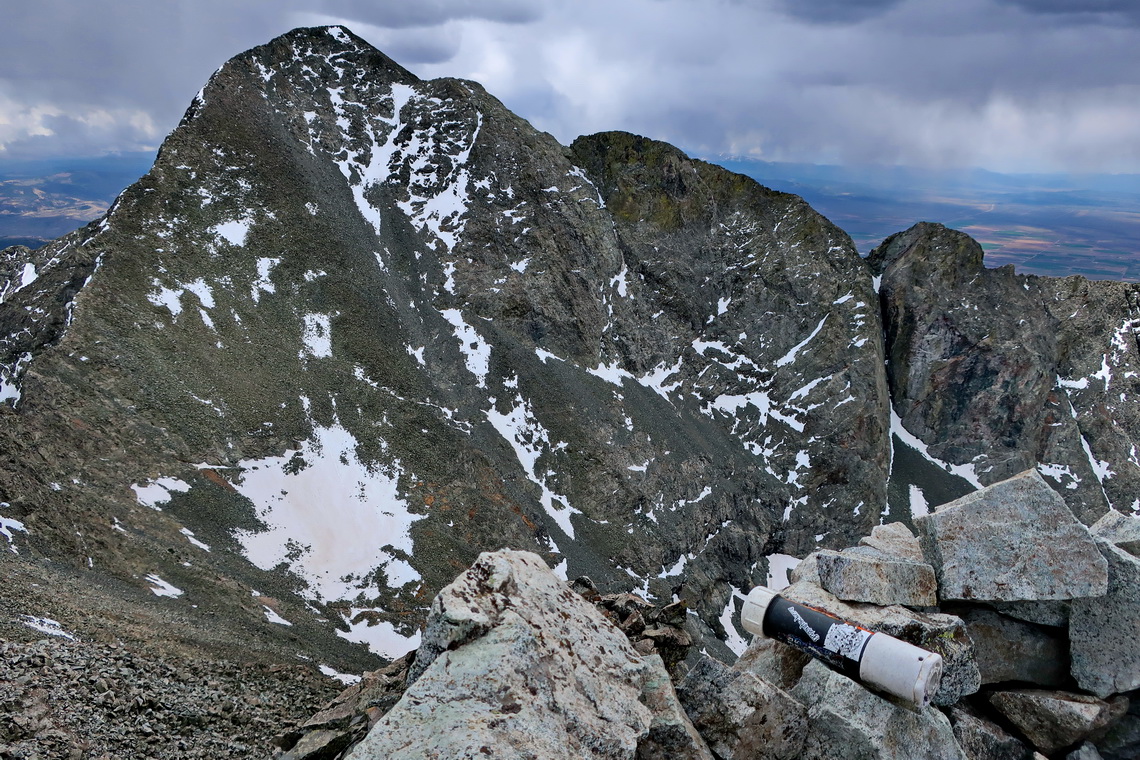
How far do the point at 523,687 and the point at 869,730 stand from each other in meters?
4.58

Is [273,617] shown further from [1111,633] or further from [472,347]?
[472,347]

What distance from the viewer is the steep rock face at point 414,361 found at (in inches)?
1960

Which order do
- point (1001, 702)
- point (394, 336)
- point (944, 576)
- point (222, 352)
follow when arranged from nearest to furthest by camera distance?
point (1001, 702) → point (944, 576) → point (222, 352) → point (394, 336)

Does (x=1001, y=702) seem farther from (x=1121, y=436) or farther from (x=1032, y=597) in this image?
(x=1121, y=436)

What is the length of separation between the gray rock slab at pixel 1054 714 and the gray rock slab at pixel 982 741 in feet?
0.91

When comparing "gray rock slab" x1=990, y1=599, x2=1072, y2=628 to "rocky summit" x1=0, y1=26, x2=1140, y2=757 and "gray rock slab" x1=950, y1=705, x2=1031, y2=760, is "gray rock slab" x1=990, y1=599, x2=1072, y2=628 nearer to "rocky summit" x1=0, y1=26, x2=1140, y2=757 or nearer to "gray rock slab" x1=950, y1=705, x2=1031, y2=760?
"rocky summit" x1=0, y1=26, x2=1140, y2=757

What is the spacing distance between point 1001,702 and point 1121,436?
132305 mm

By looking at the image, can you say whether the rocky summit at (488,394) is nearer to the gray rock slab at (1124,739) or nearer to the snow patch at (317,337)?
the snow patch at (317,337)

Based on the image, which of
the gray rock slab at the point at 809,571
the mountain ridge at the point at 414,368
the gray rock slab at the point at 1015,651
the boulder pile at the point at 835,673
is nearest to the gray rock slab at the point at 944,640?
the boulder pile at the point at 835,673

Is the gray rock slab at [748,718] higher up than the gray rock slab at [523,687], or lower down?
lower down

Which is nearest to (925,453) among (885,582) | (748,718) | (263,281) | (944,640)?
(263,281)

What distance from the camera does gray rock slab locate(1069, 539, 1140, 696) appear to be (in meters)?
9.06

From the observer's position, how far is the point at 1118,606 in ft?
30.8

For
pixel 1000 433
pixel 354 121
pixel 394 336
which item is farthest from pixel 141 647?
pixel 1000 433
